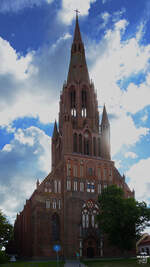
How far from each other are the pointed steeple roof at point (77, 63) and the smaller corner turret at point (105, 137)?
11.4 metres

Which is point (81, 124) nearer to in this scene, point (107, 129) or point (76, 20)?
point (107, 129)

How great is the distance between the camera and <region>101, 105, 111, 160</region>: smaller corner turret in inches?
2948

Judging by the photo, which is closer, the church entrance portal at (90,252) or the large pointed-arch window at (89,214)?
the church entrance portal at (90,252)

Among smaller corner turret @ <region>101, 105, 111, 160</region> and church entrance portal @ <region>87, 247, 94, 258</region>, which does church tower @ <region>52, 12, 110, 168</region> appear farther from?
church entrance portal @ <region>87, 247, 94, 258</region>

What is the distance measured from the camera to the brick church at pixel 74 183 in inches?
2441

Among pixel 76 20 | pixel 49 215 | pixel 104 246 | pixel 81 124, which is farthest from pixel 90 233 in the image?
pixel 76 20

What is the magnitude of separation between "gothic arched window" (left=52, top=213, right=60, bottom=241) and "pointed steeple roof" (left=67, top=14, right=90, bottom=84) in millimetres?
35443

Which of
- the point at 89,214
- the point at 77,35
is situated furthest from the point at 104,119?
the point at 77,35

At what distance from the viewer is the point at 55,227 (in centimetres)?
6316

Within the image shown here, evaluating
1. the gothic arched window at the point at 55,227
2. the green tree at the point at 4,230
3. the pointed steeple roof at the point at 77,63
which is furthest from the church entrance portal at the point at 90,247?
the pointed steeple roof at the point at 77,63

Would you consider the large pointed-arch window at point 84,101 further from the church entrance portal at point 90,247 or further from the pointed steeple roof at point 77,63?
the church entrance portal at point 90,247

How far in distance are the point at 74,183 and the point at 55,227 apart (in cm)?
1004

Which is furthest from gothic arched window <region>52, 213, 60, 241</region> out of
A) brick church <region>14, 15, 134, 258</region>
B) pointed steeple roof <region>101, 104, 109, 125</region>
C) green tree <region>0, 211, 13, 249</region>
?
pointed steeple roof <region>101, 104, 109, 125</region>

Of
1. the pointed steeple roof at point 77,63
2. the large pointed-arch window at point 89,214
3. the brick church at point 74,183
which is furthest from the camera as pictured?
the pointed steeple roof at point 77,63
